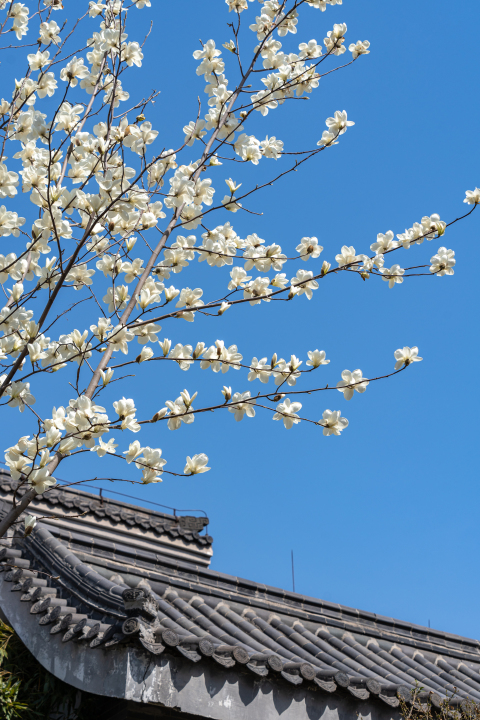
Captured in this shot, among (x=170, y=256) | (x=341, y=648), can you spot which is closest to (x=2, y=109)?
(x=170, y=256)

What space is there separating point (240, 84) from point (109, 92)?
75 cm

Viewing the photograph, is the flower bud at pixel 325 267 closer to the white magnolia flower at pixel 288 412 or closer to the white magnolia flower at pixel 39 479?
the white magnolia flower at pixel 288 412

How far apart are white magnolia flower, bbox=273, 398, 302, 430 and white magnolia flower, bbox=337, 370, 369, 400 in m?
0.24

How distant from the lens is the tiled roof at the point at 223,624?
4242 millimetres

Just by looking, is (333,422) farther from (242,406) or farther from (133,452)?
(133,452)

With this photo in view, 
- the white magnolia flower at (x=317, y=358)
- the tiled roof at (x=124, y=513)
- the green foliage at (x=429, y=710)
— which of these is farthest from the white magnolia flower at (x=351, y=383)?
the tiled roof at (x=124, y=513)

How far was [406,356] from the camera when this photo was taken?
346cm

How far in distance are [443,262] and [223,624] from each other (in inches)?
147

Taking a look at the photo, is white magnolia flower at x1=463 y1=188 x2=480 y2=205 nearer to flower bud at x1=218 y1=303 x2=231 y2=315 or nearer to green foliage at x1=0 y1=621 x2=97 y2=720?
flower bud at x1=218 y1=303 x2=231 y2=315

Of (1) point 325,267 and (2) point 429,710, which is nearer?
(1) point 325,267

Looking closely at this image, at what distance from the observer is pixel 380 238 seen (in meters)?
3.80

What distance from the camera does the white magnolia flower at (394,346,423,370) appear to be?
3441mm

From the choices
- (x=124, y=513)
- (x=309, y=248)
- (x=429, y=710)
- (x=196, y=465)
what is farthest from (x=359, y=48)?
(x=124, y=513)

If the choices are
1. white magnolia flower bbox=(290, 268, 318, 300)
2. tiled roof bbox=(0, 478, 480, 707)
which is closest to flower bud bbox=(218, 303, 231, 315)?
white magnolia flower bbox=(290, 268, 318, 300)
